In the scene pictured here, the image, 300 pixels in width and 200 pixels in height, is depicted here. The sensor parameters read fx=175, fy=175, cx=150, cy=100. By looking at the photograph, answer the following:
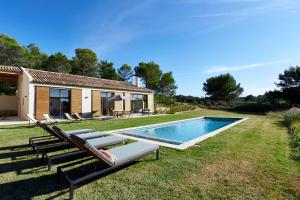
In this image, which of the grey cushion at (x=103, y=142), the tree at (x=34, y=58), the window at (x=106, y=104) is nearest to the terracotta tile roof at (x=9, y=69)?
the window at (x=106, y=104)

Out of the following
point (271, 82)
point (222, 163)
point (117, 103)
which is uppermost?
point (271, 82)

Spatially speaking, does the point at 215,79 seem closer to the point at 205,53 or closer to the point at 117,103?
the point at 205,53

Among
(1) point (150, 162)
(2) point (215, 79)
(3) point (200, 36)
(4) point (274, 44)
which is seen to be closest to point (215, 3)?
(3) point (200, 36)

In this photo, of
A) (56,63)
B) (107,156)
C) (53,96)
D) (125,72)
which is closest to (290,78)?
(125,72)

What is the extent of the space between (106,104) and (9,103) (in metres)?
9.82

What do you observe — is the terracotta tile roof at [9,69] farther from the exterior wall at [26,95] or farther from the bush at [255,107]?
the bush at [255,107]

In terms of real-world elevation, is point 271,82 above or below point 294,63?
below

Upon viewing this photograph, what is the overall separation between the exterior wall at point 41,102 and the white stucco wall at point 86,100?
3182 millimetres

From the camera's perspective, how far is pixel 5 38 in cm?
2628

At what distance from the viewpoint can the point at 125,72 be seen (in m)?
43.0

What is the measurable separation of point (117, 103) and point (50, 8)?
36.2 feet

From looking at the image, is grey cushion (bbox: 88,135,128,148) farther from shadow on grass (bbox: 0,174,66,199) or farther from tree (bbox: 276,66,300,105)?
tree (bbox: 276,66,300,105)

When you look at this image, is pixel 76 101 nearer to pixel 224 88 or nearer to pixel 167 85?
pixel 167 85

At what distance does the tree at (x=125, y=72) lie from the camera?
141 ft
